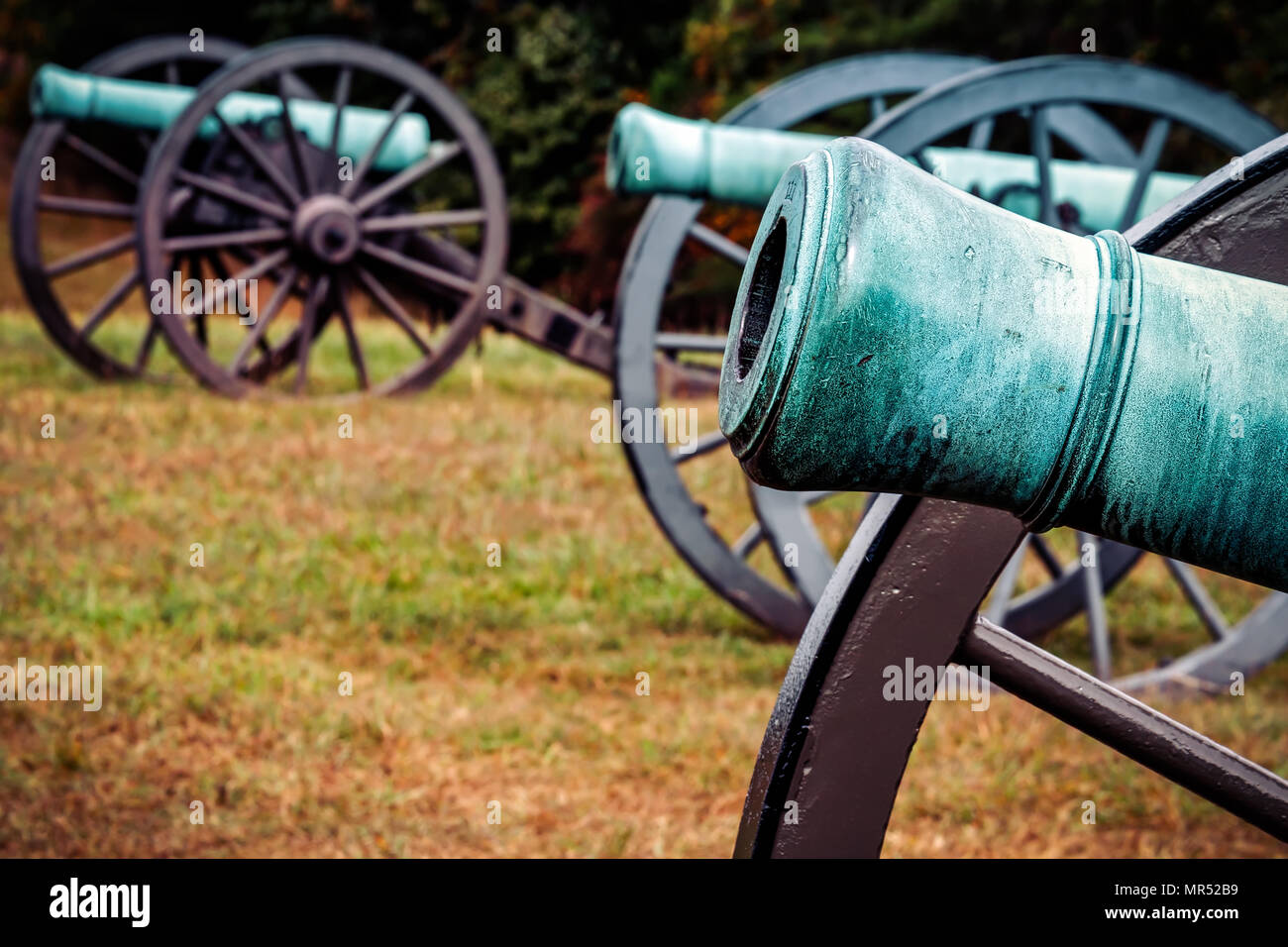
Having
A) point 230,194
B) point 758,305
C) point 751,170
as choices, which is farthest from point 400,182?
point 758,305

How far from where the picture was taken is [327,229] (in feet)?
23.0

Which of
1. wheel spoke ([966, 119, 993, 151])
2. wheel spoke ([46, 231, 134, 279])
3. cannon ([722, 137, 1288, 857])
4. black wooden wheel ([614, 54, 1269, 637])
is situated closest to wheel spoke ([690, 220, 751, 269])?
black wooden wheel ([614, 54, 1269, 637])

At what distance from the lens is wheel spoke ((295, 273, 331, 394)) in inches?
274

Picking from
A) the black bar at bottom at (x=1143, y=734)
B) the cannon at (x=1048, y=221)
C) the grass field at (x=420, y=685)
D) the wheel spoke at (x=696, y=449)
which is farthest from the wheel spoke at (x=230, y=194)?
the black bar at bottom at (x=1143, y=734)

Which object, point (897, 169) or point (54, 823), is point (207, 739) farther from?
point (897, 169)

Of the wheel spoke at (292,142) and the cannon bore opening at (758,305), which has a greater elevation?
the wheel spoke at (292,142)

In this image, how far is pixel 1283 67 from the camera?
37.6 feet

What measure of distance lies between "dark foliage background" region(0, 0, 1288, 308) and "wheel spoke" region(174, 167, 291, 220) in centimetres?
748

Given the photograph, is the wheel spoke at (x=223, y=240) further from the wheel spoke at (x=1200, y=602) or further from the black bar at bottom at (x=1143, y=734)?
the black bar at bottom at (x=1143, y=734)

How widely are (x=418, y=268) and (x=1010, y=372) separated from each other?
21.3ft

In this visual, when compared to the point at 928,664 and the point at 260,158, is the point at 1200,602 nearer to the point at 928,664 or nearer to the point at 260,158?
the point at 928,664

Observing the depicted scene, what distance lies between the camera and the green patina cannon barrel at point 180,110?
739 centimetres

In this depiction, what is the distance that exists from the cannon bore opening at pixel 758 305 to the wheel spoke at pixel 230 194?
20.5ft

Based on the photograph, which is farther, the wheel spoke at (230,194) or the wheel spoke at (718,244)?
the wheel spoke at (230,194)
